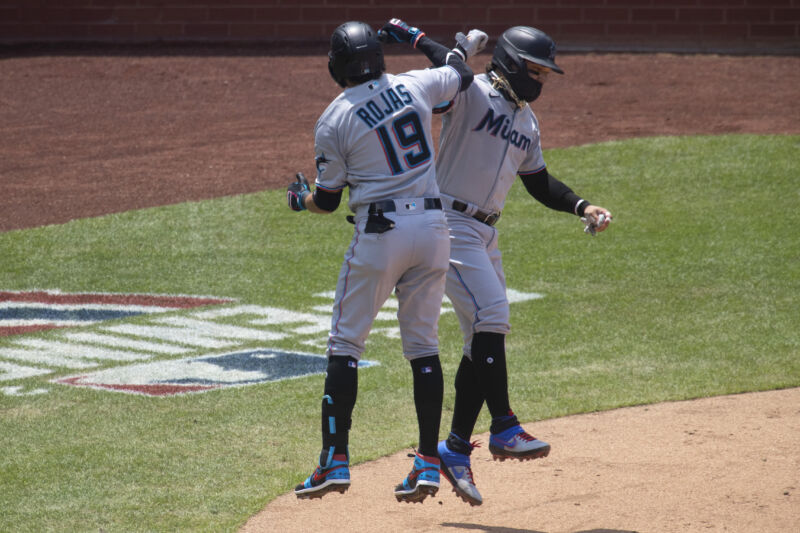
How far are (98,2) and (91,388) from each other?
44.7 feet

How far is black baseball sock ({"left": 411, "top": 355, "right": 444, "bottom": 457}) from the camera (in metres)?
4.80

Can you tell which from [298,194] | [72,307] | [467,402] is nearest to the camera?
[298,194]

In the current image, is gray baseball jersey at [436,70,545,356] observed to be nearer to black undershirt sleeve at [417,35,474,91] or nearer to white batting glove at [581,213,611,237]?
black undershirt sleeve at [417,35,474,91]

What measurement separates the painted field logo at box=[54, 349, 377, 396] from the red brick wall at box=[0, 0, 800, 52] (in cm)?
1213

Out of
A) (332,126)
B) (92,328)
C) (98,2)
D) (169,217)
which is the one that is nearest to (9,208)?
(169,217)

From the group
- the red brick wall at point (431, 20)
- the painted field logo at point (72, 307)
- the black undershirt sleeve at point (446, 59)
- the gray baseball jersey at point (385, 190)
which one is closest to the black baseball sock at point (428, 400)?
the gray baseball jersey at point (385, 190)

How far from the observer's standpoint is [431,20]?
19281 mm

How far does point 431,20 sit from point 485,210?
14.7 m

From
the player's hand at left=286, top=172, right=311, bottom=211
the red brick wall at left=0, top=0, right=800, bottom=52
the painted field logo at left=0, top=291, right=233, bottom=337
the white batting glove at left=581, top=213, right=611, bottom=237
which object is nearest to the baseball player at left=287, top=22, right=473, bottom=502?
the player's hand at left=286, top=172, right=311, bottom=211

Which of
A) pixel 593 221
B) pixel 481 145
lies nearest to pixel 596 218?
pixel 593 221

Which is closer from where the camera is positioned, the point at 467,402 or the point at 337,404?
the point at 337,404

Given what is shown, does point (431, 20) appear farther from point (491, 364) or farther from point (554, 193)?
point (491, 364)

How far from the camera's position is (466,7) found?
1925 centimetres

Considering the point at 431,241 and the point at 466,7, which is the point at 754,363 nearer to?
the point at 431,241
